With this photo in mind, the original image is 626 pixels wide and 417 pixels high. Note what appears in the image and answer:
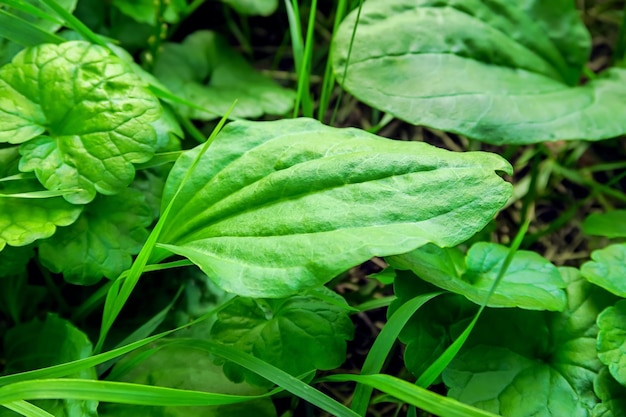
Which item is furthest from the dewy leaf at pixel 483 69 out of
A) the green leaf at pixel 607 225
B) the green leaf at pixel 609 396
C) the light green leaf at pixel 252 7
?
the green leaf at pixel 609 396

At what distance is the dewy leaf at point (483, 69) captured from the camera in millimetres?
991

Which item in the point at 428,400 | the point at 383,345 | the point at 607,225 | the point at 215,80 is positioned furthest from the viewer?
the point at 215,80

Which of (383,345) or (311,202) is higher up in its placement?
(311,202)

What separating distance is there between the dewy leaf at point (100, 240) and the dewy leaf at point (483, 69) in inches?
14.9

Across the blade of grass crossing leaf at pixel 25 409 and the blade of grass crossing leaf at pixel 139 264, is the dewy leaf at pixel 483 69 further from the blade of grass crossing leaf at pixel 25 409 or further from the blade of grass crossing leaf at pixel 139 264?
the blade of grass crossing leaf at pixel 25 409

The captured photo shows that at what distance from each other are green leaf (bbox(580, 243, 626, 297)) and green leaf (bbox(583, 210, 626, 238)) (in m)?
0.09

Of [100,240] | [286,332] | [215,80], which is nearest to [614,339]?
[286,332]

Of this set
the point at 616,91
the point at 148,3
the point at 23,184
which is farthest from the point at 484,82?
the point at 23,184

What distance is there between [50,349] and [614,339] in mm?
724

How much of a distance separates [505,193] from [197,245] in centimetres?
35

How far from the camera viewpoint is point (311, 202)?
2.37 feet

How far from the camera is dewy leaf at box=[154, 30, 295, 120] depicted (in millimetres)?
1140

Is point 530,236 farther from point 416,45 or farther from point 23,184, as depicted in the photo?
point 23,184

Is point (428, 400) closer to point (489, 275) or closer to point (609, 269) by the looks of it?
point (489, 275)
